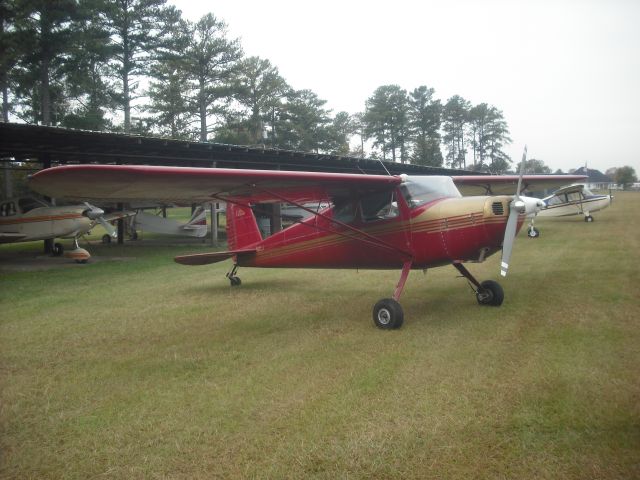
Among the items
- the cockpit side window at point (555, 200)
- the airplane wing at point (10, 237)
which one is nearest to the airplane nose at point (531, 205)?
the airplane wing at point (10, 237)

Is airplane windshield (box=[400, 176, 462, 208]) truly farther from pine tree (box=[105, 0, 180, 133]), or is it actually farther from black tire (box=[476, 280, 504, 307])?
pine tree (box=[105, 0, 180, 133])

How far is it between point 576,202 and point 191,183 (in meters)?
24.4

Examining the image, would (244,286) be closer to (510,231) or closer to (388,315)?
(388,315)

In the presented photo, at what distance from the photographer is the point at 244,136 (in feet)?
134

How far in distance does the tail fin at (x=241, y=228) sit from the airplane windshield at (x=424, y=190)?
3.75 meters

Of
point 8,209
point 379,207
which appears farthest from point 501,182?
point 8,209

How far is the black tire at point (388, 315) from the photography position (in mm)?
6074

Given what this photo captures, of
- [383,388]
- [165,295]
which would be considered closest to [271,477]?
[383,388]

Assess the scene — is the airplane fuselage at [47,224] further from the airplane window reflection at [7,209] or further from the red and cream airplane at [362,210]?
the red and cream airplane at [362,210]

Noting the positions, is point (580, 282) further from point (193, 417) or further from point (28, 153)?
point (28, 153)

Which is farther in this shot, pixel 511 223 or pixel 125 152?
pixel 125 152

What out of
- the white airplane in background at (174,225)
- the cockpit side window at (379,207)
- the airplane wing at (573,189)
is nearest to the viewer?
the cockpit side window at (379,207)

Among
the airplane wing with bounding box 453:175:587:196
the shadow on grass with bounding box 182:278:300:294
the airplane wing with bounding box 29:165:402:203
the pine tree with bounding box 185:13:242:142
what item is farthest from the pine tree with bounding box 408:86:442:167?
the airplane wing with bounding box 29:165:402:203

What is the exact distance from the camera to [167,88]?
3759 centimetres
